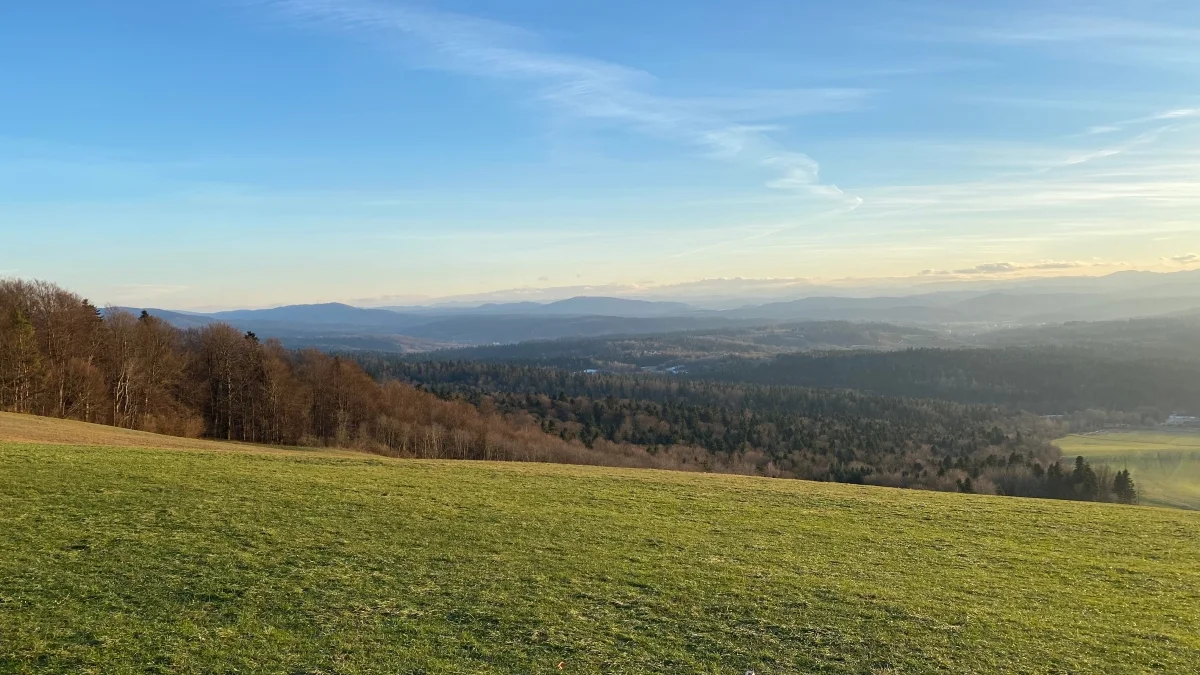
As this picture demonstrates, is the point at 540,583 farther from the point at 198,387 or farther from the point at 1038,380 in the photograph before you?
the point at 1038,380

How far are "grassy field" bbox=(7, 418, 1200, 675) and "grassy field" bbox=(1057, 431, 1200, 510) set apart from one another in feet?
245

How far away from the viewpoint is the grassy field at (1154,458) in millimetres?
75625

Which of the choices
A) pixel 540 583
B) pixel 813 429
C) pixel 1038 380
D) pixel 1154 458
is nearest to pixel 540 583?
pixel 540 583

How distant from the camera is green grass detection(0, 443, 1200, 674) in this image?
839cm

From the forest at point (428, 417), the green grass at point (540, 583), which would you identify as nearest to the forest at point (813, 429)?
the forest at point (428, 417)

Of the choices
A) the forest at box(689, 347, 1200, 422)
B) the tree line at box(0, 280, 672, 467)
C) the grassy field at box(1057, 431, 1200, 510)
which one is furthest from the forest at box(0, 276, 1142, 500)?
the forest at box(689, 347, 1200, 422)

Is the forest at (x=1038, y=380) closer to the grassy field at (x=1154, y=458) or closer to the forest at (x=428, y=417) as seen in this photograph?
the forest at (x=428, y=417)

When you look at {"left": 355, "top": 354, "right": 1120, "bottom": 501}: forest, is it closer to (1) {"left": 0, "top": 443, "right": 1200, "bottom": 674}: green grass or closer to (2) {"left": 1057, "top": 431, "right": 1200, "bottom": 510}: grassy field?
(2) {"left": 1057, "top": 431, "right": 1200, "bottom": 510}: grassy field

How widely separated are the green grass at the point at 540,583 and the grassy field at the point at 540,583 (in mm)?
56

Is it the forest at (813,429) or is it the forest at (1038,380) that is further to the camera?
the forest at (1038,380)

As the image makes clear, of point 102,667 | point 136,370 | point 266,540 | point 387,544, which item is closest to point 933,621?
point 387,544

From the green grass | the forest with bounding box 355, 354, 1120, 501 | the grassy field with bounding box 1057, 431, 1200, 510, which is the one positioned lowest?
the grassy field with bounding box 1057, 431, 1200, 510

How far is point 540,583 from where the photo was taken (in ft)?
36.6

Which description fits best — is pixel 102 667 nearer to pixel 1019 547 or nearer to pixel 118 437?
pixel 1019 547
